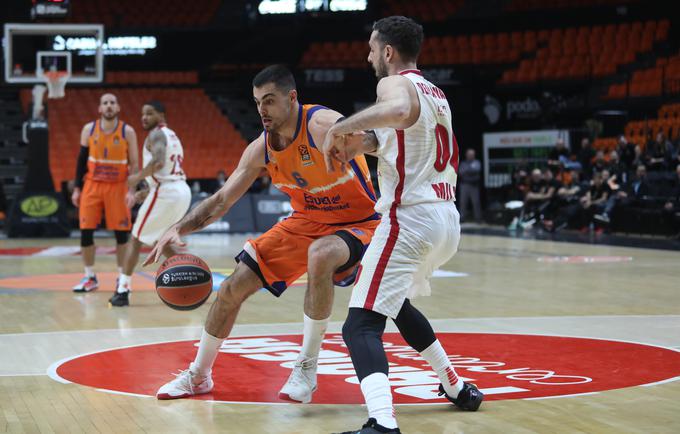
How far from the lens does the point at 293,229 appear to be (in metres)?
5.03

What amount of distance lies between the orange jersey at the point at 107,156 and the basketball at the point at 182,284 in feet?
14.5

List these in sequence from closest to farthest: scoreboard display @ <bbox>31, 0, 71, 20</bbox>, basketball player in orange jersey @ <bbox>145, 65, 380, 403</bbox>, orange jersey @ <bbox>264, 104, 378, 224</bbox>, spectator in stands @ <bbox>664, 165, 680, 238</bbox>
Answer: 1. basketball player in orange jersey @ <bbox>145, 65, 380, 403</bbox>
2. orange jersey @ <bbox>264, 104, 378, 224</bbox>
3. spectator in stands @ <bbox>664, 165, 680, 238</bbox>
4. scoreboard display @ <bbox>31, 0, 71, 20</bbox>

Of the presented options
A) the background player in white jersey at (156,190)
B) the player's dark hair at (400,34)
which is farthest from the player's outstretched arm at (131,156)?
the player's dark hair at (400,34)

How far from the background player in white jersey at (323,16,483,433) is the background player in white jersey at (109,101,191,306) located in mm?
4920

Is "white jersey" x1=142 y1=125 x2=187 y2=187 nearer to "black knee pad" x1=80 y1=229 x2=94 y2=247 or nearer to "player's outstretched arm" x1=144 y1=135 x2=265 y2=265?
"black knee pad" x1=80 y1=229 x2=94 y2=247

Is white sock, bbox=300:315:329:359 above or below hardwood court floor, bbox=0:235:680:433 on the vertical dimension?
above

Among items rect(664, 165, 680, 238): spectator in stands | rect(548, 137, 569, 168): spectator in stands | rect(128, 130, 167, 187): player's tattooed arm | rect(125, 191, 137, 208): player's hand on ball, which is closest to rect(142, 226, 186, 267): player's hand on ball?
rect(128, 130, 167, 187): player's tattooed arm

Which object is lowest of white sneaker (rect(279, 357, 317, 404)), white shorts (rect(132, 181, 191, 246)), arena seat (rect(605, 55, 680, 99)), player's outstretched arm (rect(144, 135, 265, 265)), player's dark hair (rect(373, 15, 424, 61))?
white sneaker (rect(279, 357, 317, 404))

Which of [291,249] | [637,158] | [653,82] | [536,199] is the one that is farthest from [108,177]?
[653,82]

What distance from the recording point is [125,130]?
9672 mm

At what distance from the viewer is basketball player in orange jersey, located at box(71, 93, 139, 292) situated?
9445mm

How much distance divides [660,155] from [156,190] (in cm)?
1194

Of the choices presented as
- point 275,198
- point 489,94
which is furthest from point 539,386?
point 489,94

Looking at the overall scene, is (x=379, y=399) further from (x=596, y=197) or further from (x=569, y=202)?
(x=569, y=202)
